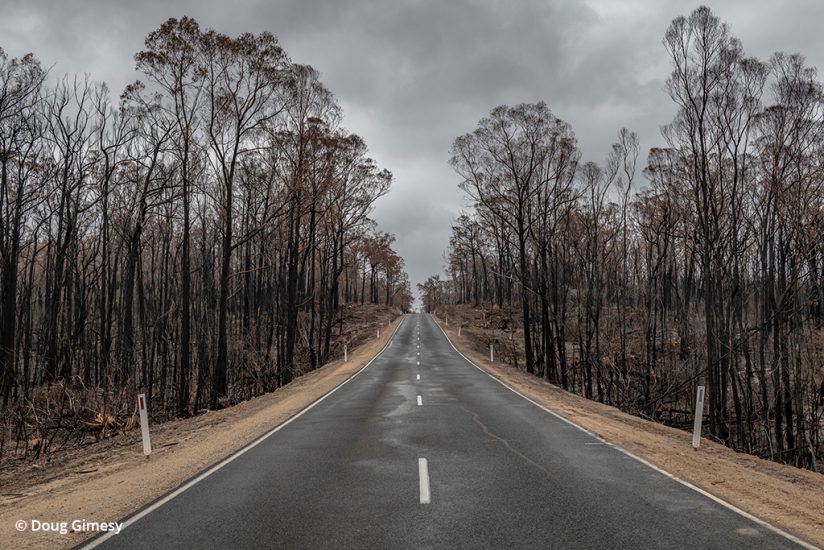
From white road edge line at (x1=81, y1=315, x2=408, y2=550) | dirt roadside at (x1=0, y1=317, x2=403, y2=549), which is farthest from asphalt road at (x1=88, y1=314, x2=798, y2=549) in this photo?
dirt roadside at (x1=0, y1=317, x2=403, y2=549)

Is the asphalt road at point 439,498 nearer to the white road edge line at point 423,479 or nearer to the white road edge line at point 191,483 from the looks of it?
the white road edge line at point 423,479

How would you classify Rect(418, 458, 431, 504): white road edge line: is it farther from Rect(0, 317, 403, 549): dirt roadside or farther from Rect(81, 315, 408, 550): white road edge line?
Rect(0, 317, 403, 549): dirt roadside

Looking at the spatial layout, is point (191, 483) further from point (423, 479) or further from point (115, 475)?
point (423, 479)

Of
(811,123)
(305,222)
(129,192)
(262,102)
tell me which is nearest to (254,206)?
(305,222)

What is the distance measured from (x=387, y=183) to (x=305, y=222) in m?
6.94

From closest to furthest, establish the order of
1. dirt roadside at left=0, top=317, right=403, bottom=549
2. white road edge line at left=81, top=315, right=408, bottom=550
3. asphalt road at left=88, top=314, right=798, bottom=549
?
asphalt road at left=88, top=314, right=798, bottom=549
white road edge line at left=81, top=315, right=408, bottom=550
dirt roadside at left=0, top=317, right=403, bottom=549

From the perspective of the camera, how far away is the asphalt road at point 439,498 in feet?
17.6

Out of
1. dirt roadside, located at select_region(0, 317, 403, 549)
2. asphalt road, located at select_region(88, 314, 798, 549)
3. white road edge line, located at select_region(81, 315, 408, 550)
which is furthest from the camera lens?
dirt roadside, located at select_region(0, 317, 403, 549)

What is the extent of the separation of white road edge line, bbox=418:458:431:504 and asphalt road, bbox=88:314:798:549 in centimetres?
3

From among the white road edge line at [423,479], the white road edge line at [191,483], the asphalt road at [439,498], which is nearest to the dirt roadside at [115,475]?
the white road edge line at [191,483]

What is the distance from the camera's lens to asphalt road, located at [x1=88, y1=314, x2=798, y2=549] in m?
5.38

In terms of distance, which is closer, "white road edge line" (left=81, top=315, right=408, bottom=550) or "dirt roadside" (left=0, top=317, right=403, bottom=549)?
"white road edge line" (left=81, top=315, right=408, bottom=550)

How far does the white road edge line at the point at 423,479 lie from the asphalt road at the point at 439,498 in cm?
3

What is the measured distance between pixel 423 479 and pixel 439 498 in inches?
37.1
